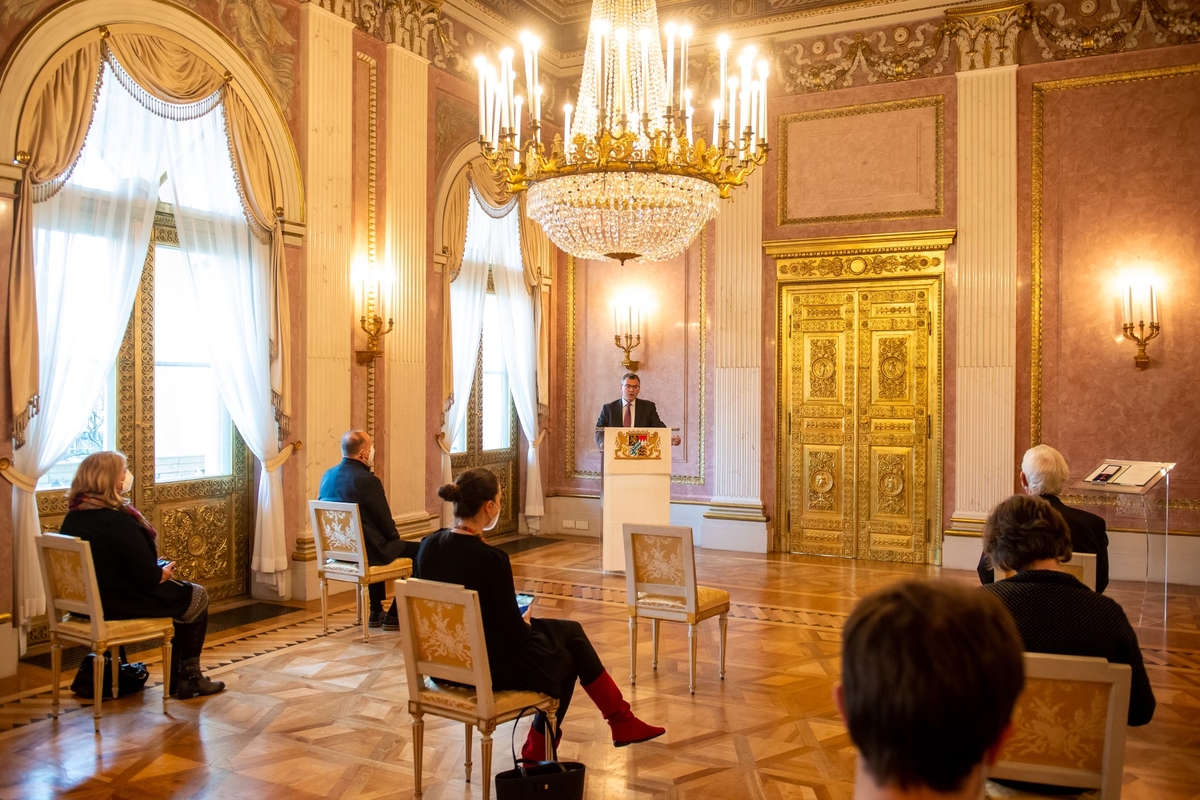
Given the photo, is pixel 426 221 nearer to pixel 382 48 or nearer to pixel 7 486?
pixel 382 48

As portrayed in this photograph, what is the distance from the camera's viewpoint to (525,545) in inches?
354

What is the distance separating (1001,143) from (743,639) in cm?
490

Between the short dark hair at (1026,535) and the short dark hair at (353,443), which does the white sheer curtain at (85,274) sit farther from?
the short dark hair at (1026,535)

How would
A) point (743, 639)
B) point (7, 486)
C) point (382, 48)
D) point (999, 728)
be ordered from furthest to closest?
point (382, 48), point (743, 639), point (7, 486), point (999, 728)

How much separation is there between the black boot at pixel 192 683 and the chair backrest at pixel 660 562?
2.05m

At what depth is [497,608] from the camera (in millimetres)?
3221

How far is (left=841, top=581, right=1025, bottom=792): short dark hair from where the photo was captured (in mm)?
1004

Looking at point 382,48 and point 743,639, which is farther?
point 382,48

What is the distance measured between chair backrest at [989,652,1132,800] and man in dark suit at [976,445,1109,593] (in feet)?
5.15


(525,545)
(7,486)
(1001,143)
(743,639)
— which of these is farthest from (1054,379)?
(7,486)

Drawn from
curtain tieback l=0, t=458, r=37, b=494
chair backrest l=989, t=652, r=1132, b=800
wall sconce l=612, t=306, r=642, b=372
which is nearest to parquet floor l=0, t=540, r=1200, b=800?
curtain tieback l=0, t=458, r=37, b=494

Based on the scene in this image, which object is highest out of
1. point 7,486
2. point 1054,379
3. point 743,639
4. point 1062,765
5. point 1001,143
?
point 1001,143

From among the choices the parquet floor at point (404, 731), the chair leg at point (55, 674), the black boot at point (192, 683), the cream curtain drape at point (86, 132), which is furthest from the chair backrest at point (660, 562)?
the cream curtain drape at point (86, 132)

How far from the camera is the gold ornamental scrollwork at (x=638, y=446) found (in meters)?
7.12
